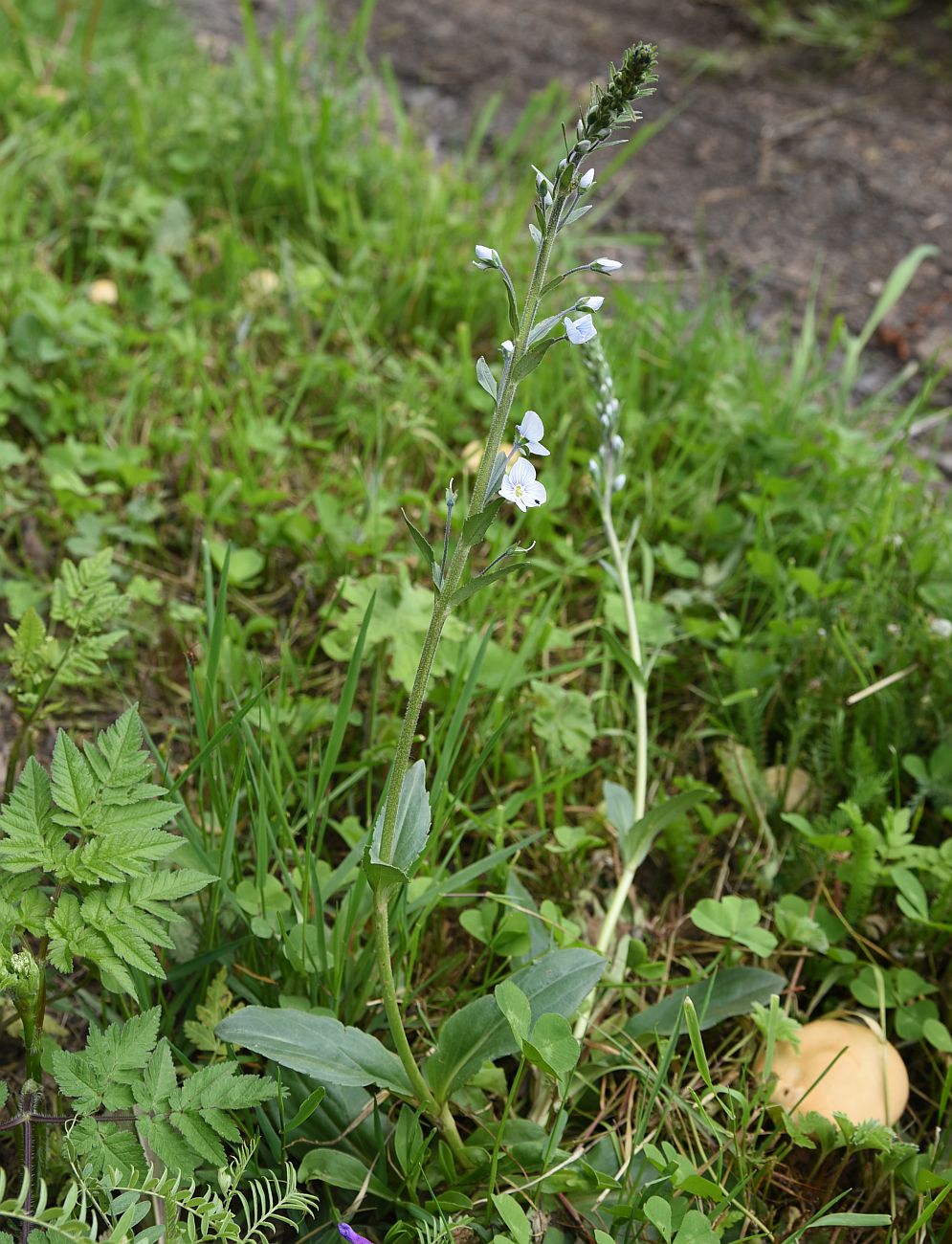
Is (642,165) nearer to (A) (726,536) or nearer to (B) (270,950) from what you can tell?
(A) (726,536)

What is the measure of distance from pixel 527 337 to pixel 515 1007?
86cm

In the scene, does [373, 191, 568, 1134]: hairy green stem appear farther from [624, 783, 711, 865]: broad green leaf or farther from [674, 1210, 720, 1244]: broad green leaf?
[624, 783, 711, 865]: broad green leaf

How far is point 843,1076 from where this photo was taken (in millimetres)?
1630

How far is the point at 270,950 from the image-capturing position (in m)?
1.65

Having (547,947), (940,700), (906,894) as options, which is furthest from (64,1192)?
(940,700)

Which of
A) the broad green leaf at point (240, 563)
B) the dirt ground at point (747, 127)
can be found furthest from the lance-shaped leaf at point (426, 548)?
the dirt ground at point (747, 127)

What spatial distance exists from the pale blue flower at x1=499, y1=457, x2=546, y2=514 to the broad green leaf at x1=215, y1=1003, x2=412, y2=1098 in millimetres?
702

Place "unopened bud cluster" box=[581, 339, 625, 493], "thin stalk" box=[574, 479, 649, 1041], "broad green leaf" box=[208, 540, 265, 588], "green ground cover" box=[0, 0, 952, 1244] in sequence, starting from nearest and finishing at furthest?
"green ground cover" box=[0, 0, 952, 1244], "thin stalk" box=[574, 479, 649, 1041], "unopened bud cluster" box=[581, 339, 625, 493], "broad green leaf" box=[208, 540, 265, 588]

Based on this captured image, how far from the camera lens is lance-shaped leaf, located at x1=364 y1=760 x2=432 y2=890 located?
1285mm

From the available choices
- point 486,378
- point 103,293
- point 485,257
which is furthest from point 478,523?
point 103,293

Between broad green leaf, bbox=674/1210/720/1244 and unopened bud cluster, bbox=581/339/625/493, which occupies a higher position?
unopened bud cluster, bbox=581/339/625/493

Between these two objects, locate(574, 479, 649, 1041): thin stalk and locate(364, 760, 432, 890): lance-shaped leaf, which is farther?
locate(574, 479, 649, 1041): thin stalk

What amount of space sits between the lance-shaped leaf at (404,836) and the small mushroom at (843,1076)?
70cm

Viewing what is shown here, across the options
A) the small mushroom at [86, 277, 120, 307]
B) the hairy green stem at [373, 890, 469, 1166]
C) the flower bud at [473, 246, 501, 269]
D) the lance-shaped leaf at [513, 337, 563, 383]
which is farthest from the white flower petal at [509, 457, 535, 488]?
the small mushroom at [86, 277, 120, 307]
